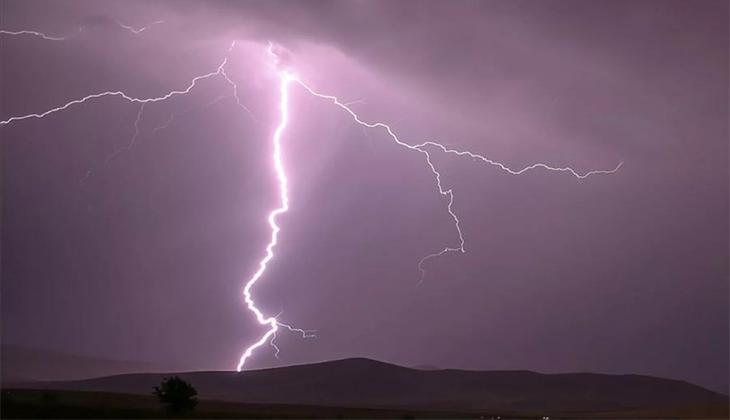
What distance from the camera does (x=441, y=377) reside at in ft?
284

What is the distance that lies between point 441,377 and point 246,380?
20968 millimetres

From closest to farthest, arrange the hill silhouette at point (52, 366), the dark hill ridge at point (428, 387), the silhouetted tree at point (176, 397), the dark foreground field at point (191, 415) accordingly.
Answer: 1. the dark foreground field at point (191, 415)
2. the silhouetted tree at point (176, 397)
3. the dark hill ridge at point (428, 387)
4. the hill silhouette at point (52, 366)

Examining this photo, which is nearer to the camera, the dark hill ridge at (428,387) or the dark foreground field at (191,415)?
the dark foreground field at (191,415)

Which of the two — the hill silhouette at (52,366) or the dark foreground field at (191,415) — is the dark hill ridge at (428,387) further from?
the hill silhouette at (52,366)

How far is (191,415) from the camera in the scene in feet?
89.7

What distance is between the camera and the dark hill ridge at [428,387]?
70625 millimetres

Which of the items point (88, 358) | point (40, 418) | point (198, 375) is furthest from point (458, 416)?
point (88, 358)

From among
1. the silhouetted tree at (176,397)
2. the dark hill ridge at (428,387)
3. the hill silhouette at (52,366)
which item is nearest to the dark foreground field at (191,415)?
the silhouetted tree at (176,397)

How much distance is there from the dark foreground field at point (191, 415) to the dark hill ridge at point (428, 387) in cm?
2019

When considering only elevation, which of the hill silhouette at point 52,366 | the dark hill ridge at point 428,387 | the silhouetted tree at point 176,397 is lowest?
the silhouetted tree at point 176,397

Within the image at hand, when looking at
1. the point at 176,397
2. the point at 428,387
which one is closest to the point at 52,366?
the point at 428,387

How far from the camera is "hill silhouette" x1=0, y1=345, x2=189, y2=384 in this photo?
→ 143 m

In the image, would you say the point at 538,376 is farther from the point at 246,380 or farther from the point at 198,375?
the point at 198,375

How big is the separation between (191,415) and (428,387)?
5590 cm
